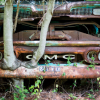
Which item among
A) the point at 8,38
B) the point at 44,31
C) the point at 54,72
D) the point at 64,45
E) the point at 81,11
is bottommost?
the point at 54,72

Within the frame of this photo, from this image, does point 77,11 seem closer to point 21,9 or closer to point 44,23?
point 44,23

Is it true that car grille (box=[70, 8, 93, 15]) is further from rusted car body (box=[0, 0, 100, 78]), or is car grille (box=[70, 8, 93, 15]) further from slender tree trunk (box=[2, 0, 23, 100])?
slender tree trunk (box=[2, 0, 23, 100])

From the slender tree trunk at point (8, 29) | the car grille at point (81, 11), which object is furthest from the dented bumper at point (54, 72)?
the car grille at point (81, 11)

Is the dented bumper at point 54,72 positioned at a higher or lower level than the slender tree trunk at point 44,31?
lower

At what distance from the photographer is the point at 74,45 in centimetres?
199

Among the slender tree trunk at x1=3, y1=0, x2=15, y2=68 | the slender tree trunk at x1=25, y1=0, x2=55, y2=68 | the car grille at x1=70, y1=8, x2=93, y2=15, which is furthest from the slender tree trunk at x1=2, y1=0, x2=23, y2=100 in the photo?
the car grille at x1=70, y1=8, x2=93, y2=15

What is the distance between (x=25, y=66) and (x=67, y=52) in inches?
30.1

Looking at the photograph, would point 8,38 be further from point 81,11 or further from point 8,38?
point 81,11

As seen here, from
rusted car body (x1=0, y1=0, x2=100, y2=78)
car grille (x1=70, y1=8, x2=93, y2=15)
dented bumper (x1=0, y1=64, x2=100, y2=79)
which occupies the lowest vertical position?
dented bumper (x1=0, y1=64, x2=100, y2=79)

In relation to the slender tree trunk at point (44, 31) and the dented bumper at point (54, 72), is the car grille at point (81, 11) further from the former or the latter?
the dented bumper at point (54, 72)

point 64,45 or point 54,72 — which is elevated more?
point 64,45

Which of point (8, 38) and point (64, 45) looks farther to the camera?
point (64, 45)

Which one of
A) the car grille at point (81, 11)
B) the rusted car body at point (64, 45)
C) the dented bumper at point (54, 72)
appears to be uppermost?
the car grille at point (81, 11)

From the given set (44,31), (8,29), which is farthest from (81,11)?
(8,29)
